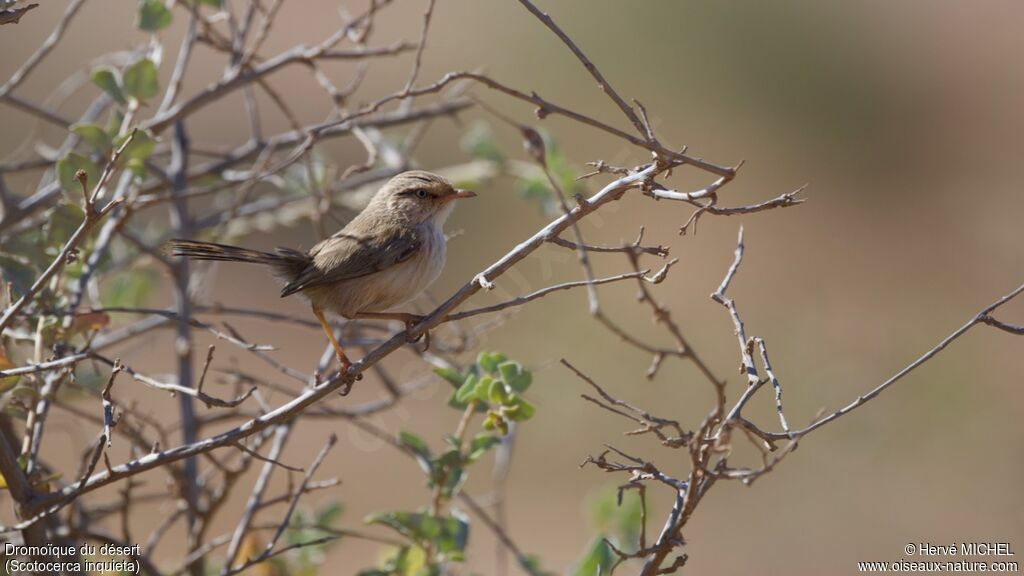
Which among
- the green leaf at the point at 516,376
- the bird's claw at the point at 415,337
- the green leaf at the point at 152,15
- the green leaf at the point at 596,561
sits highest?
the green leaf at the point at 152,15

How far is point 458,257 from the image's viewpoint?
15.1m

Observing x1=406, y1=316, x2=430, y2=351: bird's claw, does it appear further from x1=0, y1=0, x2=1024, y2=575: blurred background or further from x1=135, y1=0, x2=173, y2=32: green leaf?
x1=0, y1=0, x2=1024, y2=575: blurred background

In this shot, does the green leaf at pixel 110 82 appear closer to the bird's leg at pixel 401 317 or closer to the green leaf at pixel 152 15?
the green leaf at pixel 152 15

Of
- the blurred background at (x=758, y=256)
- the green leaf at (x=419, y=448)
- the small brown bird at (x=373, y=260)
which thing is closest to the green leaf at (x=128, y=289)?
the small brown bird at (x=373, y=260)

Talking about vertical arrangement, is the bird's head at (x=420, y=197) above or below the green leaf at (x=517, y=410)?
above

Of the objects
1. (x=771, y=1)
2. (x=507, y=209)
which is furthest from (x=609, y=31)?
(x=507, y=209)

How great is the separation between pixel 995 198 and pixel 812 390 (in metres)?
5.79

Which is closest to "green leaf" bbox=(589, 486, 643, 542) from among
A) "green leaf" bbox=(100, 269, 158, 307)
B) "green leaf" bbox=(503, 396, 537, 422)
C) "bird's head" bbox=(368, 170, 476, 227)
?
"green leaf" bbox=(503, 396, 537, 422)

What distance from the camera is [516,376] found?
3426 millimetres

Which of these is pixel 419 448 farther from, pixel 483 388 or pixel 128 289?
pixel 128 289

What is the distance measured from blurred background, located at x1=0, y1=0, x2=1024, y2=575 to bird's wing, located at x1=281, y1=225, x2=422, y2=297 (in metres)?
1.51

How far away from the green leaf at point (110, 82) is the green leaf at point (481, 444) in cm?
204

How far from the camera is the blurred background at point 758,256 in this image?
9930mm

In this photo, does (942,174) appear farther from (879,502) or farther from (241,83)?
(241,83)
